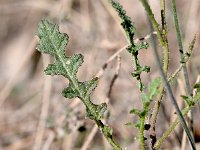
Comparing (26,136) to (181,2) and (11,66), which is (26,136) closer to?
(11,66)

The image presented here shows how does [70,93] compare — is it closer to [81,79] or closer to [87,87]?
[87,87]

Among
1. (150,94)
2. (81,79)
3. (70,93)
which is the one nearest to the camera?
(150,94)

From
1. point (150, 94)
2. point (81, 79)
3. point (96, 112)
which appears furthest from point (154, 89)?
point (81, 79)

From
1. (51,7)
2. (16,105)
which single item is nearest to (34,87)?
(16,105)

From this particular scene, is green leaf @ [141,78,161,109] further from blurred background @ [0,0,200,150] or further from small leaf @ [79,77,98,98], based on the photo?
blurred background @ [0,0,200,150]

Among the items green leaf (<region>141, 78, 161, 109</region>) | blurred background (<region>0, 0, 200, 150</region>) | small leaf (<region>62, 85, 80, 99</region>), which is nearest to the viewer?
green leaf (<region>141, 78, 161, 109</region>)

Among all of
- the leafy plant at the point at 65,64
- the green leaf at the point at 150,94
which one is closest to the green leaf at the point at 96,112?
the leafy plant at the point at 65,64

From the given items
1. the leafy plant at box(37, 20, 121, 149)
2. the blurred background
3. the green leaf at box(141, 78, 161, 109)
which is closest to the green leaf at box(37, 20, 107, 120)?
the leafy plant at box(37, 20, 121, 149)

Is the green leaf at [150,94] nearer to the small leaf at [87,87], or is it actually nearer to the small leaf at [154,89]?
the small leaf at [154,89]

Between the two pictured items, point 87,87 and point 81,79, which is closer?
point 87,87

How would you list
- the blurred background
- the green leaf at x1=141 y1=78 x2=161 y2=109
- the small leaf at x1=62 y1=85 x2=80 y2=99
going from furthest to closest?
the blurred background → the small leaf at x1=62 y1=85 x2=80 y2=99 → the green leaf at x1=141 y1=78 x2=161 y2=109
